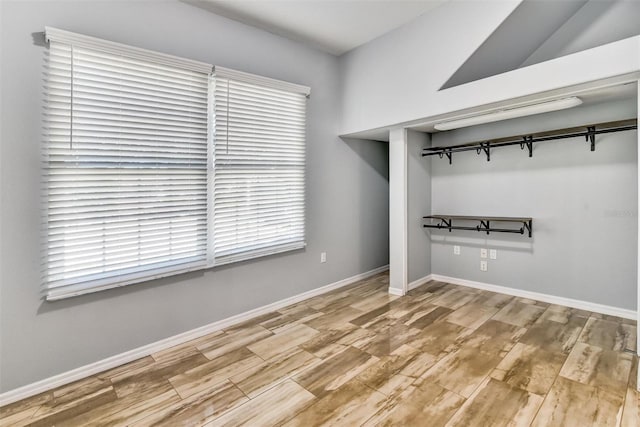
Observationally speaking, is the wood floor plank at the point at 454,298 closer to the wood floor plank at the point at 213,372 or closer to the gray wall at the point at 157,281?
the gray wall at the point at 157,281

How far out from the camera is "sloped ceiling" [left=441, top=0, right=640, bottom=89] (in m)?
2.73

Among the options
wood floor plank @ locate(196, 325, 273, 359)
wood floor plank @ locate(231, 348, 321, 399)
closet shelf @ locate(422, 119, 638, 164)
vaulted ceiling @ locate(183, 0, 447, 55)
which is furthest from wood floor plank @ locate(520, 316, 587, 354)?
vaulted ceiling @ locate(183, 0, 447, 55)

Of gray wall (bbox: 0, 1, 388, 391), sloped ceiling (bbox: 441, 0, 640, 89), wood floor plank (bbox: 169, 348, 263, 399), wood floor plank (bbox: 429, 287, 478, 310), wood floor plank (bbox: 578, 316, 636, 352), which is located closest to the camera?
gray wall (bbox: 0, 1, 388, 391)

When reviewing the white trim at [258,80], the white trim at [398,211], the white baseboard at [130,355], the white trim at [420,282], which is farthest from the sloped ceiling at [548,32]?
the white baseboard at [130,355]

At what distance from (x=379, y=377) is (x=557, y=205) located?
2660mm

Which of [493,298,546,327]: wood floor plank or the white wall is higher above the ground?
the white wall

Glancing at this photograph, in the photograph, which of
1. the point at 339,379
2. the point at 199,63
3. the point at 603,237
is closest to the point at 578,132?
the point at 603,237

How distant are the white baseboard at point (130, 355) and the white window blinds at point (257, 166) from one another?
589 mm

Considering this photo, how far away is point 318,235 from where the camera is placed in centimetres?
380

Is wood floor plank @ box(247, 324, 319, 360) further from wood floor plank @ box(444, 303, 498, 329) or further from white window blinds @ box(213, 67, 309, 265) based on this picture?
wood floor plank @ box(444, 303, 498, 329)

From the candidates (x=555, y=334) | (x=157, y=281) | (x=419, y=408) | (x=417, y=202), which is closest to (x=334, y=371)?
(x=419, y=408)

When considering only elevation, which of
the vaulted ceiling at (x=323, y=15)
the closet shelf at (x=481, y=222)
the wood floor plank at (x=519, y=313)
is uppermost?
the vaulted ceiling at (x=323, y=15)

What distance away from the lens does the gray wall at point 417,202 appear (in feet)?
12.9

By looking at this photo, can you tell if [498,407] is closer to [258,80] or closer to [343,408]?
[343,408]
